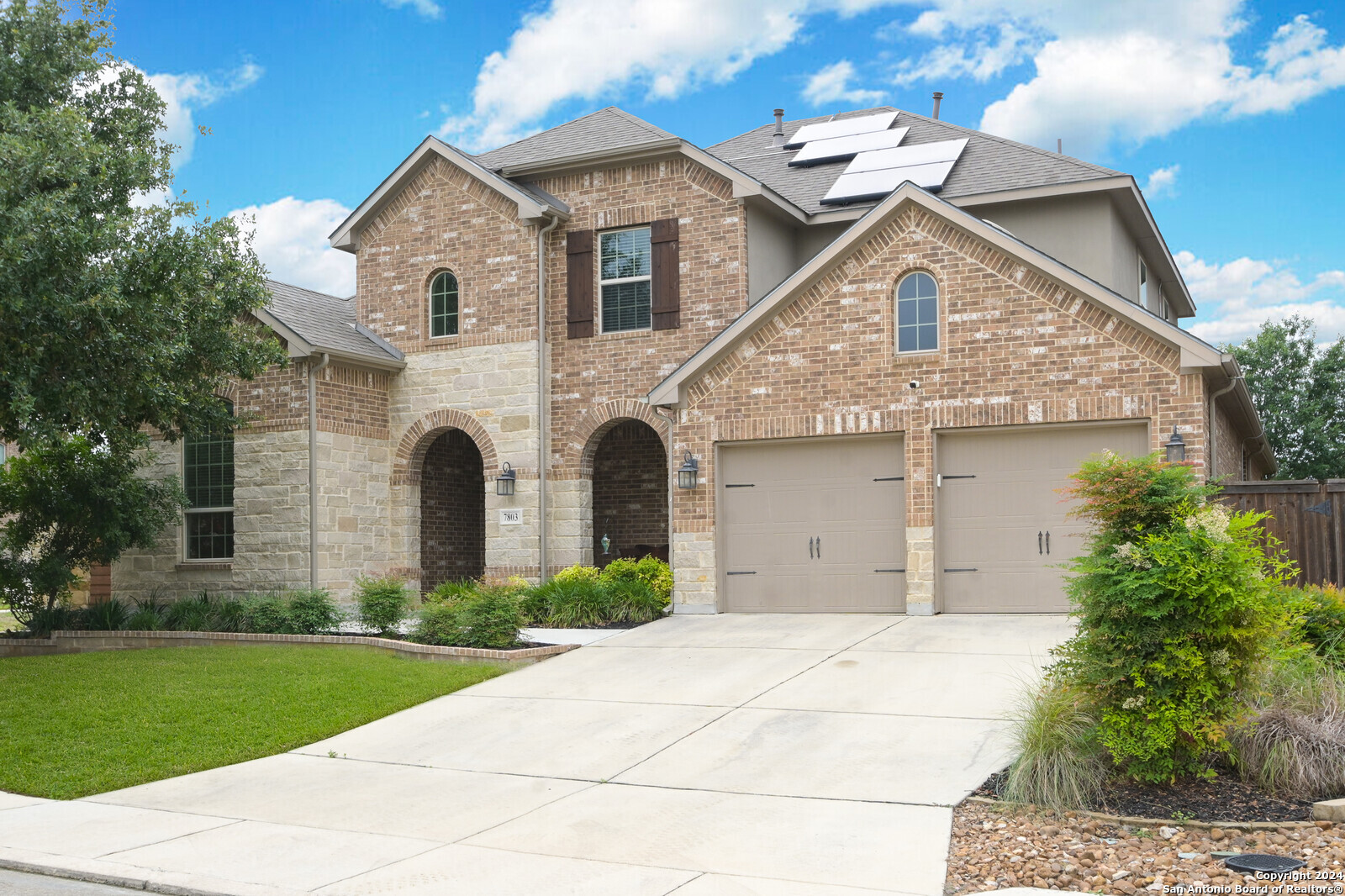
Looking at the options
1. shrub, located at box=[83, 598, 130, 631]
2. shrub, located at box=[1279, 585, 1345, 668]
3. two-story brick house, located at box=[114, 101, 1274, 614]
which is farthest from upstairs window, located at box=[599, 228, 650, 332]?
shrub, located at box=[1279, 585, 1345, 668]

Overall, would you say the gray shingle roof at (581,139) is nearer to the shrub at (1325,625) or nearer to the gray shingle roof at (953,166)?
the gray shingle roof at (953,166)

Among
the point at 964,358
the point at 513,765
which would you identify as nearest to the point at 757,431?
the point at 964,358

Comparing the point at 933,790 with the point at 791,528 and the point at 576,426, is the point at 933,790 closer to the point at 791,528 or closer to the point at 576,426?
the point at 791,528

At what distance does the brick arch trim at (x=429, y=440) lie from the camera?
19375 millimetres

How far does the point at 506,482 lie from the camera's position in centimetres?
1897

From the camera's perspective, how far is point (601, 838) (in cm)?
725

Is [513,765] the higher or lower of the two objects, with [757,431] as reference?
lower

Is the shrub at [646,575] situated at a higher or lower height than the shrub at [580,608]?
higher

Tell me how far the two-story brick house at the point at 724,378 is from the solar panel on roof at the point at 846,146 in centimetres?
8

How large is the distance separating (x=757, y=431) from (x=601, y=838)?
31.7ft

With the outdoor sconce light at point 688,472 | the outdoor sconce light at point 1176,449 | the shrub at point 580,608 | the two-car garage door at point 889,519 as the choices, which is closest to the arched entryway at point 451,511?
the shrub at point 580,608

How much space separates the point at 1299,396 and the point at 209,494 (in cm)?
3841

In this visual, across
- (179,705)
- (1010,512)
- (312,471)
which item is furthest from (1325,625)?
(312,471)

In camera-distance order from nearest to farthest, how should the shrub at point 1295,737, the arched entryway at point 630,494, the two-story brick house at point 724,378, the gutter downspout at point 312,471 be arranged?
the shrub at point 1295,737, the two-story brick house at point 724,378, the gutter downspout at point 312,471, the arched entryway at point 630,494
